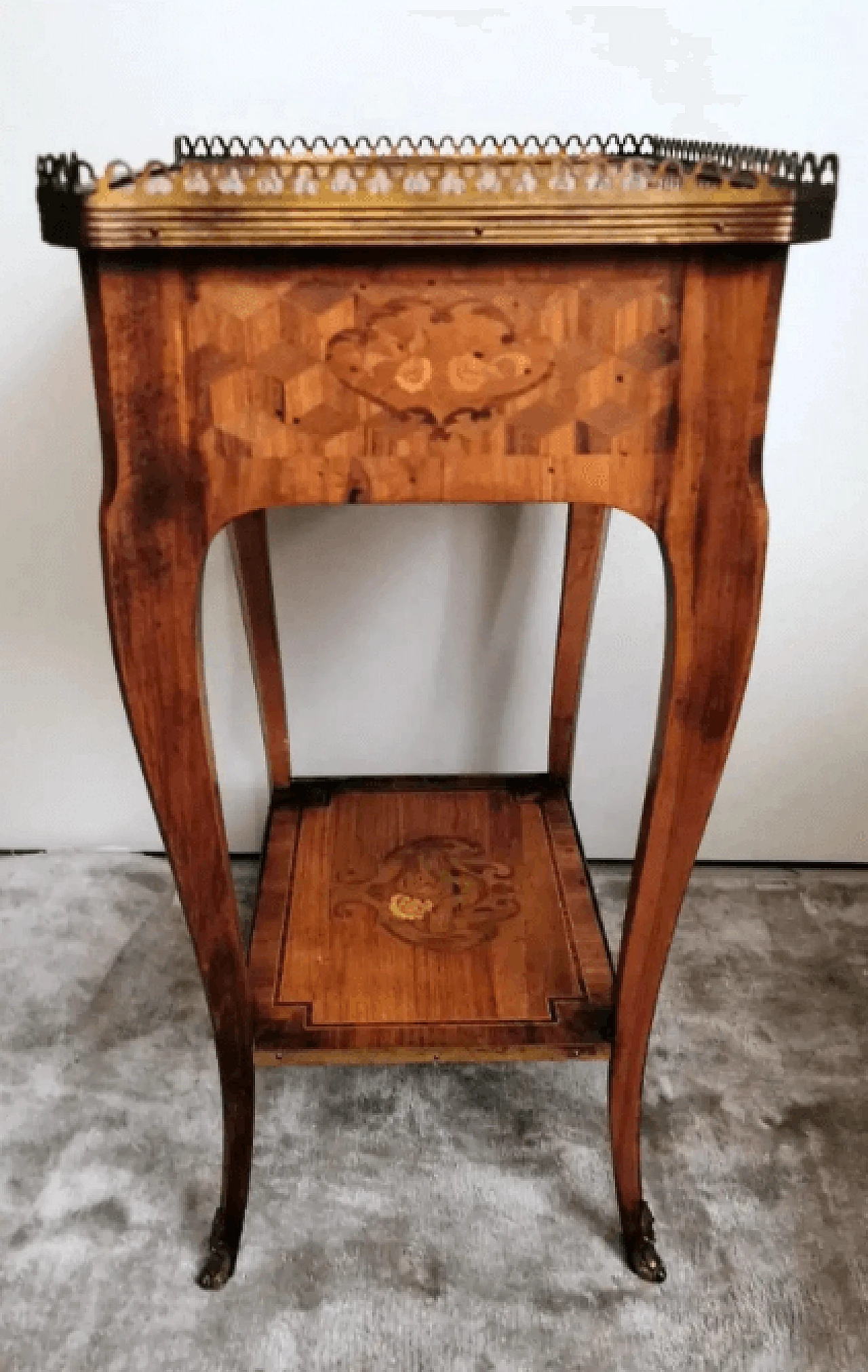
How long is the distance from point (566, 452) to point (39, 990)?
0.93 meters

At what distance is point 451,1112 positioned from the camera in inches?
44.3

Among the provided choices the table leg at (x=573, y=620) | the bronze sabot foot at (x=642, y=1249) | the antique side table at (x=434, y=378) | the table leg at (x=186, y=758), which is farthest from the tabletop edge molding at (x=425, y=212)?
the bronze sabot foot at (x=642, y=1249)

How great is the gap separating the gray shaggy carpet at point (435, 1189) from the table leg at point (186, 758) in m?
0.08

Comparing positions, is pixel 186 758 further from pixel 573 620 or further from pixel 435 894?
pixel 573 620

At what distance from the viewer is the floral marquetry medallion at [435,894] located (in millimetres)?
1081

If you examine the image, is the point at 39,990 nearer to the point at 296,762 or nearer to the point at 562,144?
the point at 296,762

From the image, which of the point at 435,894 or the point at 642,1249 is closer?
the point at 642,1249

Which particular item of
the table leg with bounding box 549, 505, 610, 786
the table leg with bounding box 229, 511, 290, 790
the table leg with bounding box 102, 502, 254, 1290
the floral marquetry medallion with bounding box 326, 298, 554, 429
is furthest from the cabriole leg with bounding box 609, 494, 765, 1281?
the table leg with bounding box 229, 511, 290, 790

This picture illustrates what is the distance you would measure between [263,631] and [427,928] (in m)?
0.39

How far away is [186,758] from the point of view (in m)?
0.79

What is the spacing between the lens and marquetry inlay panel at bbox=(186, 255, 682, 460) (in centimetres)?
65

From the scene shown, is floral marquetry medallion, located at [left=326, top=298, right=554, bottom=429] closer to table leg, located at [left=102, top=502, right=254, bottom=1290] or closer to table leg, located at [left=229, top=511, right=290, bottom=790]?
table leg, located at [left=102, top=502, right=254, bottom=1290]

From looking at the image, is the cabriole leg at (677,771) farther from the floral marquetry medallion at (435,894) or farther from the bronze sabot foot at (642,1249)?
the floral marquetry medallion at (435,894)

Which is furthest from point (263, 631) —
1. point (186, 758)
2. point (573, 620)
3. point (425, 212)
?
point (425, 212)
